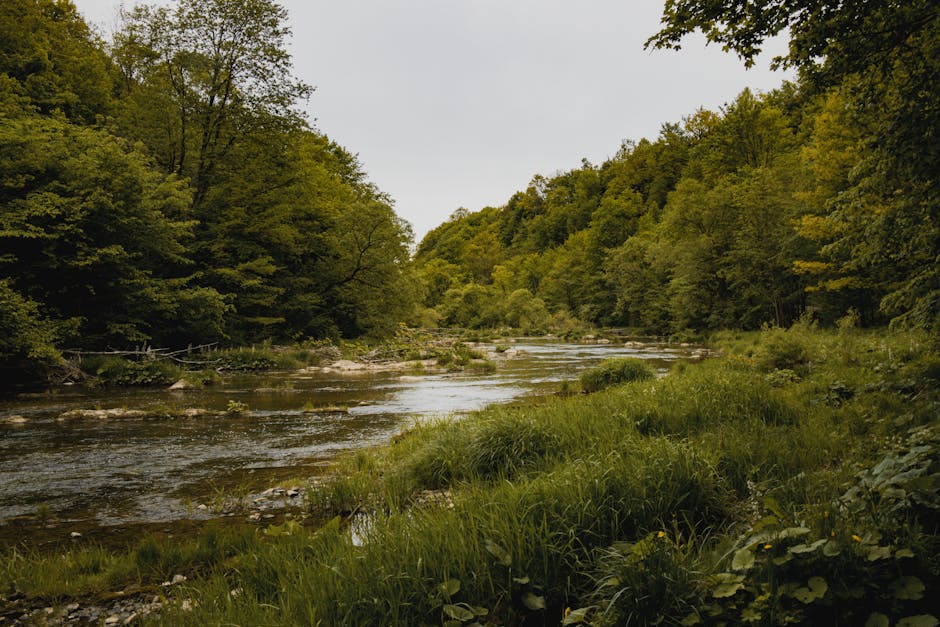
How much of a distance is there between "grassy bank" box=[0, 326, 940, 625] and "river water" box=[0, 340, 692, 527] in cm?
148

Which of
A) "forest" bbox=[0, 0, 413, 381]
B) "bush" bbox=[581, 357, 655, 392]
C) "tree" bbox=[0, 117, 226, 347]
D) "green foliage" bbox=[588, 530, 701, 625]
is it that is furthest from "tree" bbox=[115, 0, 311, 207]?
"green foliage" bbox=[588, 530, 701, 625]

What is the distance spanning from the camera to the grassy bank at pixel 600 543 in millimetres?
2291

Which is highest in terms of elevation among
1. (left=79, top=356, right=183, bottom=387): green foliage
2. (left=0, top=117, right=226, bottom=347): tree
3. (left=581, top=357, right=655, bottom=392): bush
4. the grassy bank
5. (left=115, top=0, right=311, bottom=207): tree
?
(left=115, top=0, right=311, bottom=207): tree

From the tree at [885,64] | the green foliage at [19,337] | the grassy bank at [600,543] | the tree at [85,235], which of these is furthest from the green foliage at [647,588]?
the tree at [85,235]

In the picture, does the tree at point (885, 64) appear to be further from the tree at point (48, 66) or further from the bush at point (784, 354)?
the tree at point (48, 66)

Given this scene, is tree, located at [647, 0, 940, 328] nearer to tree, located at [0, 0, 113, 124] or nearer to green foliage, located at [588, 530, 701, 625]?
green foliage, located at [588, 530, 701, 625]

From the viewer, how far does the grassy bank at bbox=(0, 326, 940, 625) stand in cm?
229

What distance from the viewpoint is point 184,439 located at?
28.0 ft

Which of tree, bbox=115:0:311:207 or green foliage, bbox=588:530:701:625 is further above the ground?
tree, bbox=115:0:311:207

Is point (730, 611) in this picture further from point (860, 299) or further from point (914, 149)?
point (860, 299)

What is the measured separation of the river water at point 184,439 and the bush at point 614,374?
1.11 meters

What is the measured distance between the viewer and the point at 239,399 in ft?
42.3

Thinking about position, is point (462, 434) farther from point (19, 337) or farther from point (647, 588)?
point (19, 337)

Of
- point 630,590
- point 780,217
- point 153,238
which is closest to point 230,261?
point 153,238
